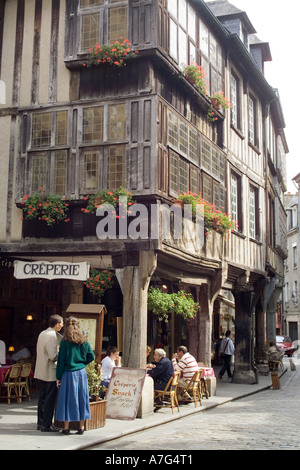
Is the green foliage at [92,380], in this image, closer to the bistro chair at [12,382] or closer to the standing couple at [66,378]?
the standing couple at [66,378]

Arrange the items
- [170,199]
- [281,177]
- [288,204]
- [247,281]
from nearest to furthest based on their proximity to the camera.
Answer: [170,199]
[247,281]
[281,177]
[288,204]

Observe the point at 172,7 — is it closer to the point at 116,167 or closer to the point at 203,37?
the point at 203,37

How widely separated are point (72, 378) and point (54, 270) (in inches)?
155

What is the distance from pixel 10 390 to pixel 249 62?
39.6 ft

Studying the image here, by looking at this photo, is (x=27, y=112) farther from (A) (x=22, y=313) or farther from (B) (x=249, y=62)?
(B) (x=249, y=62)

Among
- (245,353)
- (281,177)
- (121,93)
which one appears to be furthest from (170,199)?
(281,177)

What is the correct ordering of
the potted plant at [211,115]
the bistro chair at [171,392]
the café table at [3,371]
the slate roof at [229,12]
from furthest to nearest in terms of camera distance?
the slate roof at [229,12], the potted plant at [211,115], the café table at [3,371], the bistro chair at [171,392]

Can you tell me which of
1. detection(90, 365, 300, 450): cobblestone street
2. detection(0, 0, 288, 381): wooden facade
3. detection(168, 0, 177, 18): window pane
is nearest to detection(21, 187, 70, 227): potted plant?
detection(0, 0, 288, 381): wooden facade

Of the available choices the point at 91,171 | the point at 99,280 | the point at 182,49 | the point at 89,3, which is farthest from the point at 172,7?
the point at 99,280

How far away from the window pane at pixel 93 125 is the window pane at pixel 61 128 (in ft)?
1.47

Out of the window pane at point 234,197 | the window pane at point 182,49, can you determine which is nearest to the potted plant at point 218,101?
the window pane at point 182,49

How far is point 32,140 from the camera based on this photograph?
13.0 metres

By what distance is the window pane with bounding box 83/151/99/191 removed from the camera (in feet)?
40.3

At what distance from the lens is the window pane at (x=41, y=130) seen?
12.9m
